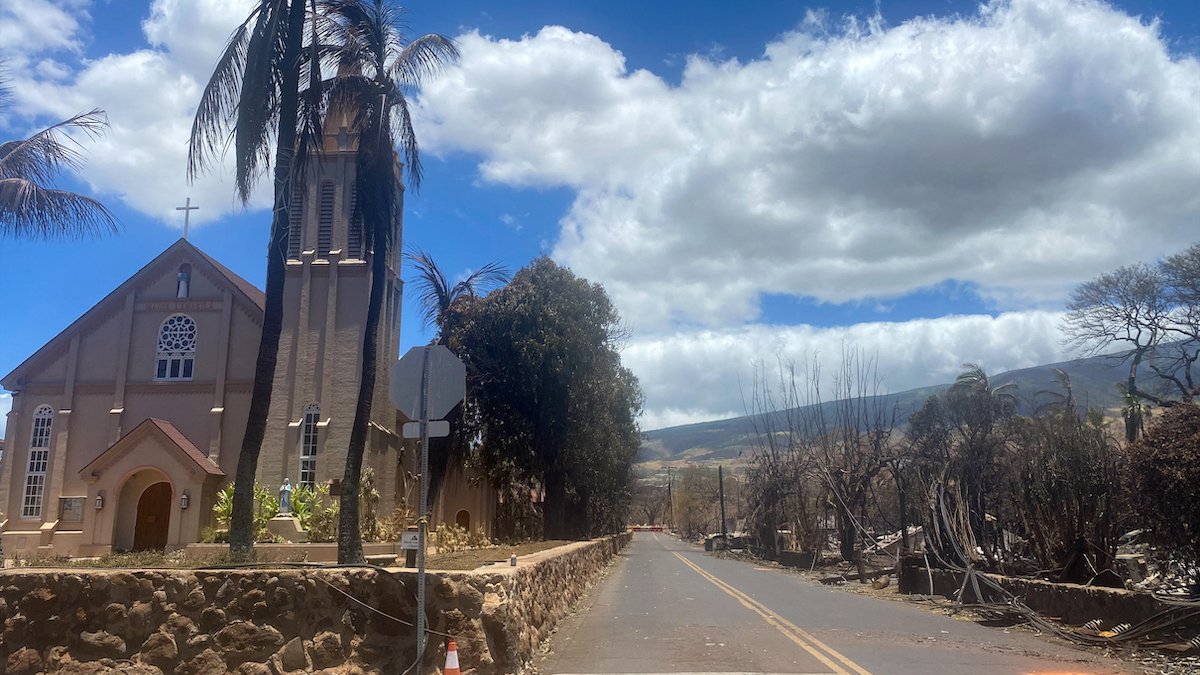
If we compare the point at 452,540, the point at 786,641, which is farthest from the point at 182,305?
the point at 786,641

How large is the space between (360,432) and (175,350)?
61.6ft

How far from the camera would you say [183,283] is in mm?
31188

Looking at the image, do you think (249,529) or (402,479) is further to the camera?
(402,479)

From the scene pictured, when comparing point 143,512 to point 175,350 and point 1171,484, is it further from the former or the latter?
point 1171,484

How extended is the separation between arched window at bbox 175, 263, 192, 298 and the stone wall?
2397 cm

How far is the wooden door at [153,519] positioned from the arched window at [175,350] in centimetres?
377

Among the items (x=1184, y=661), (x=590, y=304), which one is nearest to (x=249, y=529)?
(x=1184, y=661)

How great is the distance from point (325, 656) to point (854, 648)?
6.77 m

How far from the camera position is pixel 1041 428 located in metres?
17.4

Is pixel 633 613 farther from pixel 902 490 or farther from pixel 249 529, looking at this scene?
pixel 902 490

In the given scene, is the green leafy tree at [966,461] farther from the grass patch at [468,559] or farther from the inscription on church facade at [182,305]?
the inscription on church facade at [182,305]

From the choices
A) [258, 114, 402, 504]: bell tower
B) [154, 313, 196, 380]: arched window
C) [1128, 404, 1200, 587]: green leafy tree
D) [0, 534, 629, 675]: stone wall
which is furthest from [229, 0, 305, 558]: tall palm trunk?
[154, 313, 196, 380]: arched window

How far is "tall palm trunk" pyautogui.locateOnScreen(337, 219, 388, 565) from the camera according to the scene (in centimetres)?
1443

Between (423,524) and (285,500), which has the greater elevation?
(285,500)
